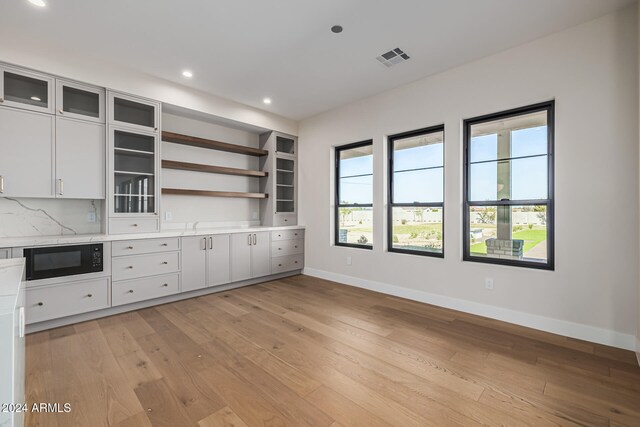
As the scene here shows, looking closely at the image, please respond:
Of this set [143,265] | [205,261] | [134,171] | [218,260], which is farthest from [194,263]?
[134,171]

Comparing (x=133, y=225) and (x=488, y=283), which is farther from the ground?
(x=133, y=225)

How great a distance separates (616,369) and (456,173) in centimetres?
220

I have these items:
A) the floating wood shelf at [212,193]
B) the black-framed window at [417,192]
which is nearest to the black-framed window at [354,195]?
the black-framed window at [417,192]

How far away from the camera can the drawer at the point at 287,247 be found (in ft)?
16.4

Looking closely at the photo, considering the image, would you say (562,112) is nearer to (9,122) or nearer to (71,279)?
(71,279)

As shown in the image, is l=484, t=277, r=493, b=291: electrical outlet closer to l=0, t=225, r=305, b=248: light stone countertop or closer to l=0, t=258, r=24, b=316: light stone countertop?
l=0, t=225, r=305, b=248: light stone countertop

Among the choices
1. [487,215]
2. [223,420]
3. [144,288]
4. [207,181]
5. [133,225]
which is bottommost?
[223,420]

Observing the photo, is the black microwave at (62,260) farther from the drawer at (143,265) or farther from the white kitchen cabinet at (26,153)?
the white kitchen cabinet at (26,153)

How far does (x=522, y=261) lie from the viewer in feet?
10.3

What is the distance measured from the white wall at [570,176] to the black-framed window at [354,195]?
3.10ft

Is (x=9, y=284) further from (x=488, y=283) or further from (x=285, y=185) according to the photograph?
(x=285, y=185)

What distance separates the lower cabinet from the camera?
12.9 feet

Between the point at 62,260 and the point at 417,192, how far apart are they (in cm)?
418

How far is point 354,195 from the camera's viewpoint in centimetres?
484
